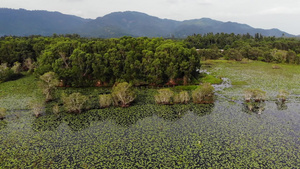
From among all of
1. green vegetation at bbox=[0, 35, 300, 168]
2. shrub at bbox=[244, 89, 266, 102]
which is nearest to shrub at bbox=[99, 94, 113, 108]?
green vegetation at bbox=[0, 35, 300, 168]

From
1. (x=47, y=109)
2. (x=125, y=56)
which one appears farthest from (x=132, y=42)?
(x=47, y=109)

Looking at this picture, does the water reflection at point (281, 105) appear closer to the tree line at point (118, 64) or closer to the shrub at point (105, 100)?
the tree line at point (118, 64)

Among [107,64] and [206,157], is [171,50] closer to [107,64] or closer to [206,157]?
[107,64]

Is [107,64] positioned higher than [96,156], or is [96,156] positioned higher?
[107,64]

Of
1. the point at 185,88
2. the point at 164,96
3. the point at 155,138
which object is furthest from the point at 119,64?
the point at 155,138

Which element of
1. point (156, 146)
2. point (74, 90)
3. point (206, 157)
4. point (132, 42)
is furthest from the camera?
point (132, 42)
